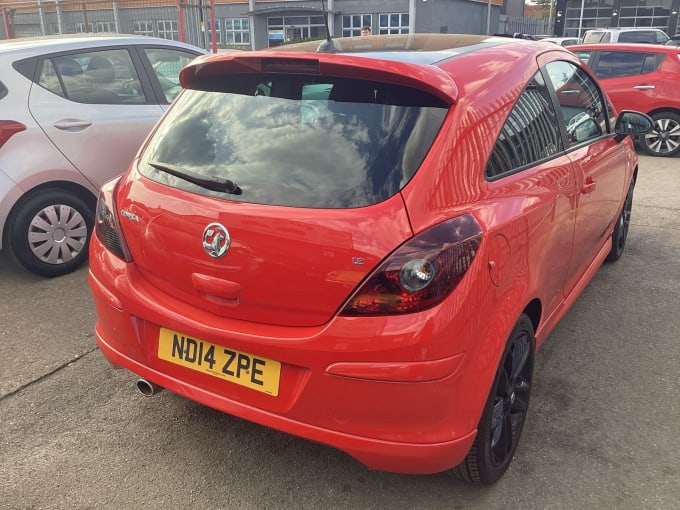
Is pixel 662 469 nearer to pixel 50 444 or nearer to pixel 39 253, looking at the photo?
pixel 50 444

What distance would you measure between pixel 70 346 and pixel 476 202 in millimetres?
2512

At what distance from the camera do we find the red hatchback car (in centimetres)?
191

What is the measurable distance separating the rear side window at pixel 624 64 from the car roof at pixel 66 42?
7426mm

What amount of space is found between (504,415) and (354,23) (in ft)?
126

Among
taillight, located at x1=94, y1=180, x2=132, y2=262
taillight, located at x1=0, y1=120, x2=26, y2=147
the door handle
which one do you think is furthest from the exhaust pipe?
the door handle

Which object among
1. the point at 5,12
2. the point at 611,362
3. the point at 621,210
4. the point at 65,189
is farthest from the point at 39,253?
the point at 5,12

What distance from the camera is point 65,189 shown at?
14.9 ft

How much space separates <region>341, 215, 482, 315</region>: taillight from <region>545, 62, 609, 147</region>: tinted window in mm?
1482

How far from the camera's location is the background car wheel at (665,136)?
9.56 m

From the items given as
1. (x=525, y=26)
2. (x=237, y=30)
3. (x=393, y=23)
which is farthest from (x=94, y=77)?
(x=525, y=26)

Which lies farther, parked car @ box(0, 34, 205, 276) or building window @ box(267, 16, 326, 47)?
building window @ box(267, 16, 326, 47)

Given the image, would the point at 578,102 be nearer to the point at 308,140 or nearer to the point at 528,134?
the point at 528,134

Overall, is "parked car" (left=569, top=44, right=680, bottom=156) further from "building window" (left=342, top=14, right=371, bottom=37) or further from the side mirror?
"building window" (left=342, top=14, right=371, bottom=37)

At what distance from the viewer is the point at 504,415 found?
2.42 m
